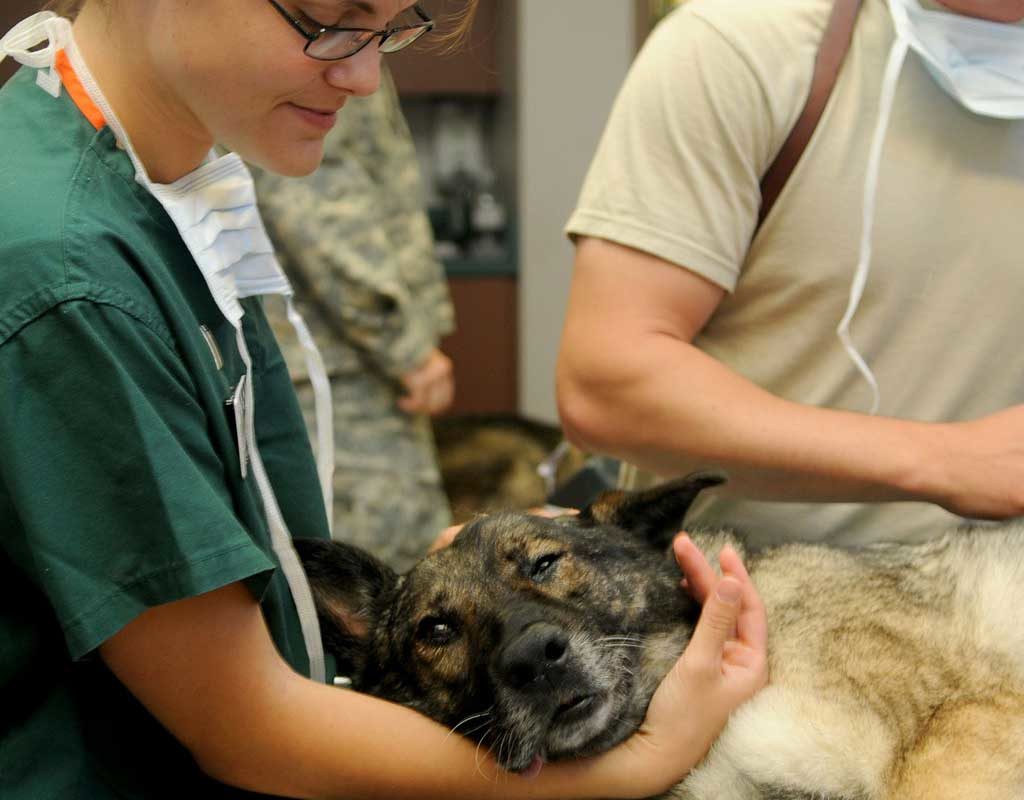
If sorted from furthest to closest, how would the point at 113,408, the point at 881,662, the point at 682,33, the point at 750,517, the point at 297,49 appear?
the point at 750,517 < the point at 682,33 < the point at 881,662 < the point at 297,49 < the point at 113,408

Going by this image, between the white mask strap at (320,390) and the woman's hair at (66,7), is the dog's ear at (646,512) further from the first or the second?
the woman's hair at (66,7)

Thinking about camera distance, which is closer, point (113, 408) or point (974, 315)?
point (113, 408)

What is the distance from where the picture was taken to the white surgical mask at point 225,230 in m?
1.17

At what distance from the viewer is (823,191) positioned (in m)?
1.69

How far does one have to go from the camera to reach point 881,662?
1.49m

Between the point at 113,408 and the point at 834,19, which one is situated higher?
the point at 834,19

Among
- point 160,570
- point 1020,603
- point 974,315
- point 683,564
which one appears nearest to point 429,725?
point 160,570

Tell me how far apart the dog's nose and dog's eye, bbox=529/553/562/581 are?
0.76 ft

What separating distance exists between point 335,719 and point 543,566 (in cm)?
56

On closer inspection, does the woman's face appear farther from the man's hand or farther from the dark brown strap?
the man's hand

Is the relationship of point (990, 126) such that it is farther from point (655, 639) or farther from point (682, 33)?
point (655, 639)

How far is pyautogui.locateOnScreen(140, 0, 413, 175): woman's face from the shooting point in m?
1.08

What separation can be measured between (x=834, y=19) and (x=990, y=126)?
1.00 ft

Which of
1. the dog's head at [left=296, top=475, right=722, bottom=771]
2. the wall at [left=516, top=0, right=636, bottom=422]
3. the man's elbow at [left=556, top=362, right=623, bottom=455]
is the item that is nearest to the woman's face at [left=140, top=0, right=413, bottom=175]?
the dog's head at [left=296, top=475, right=722, bottom=771]
